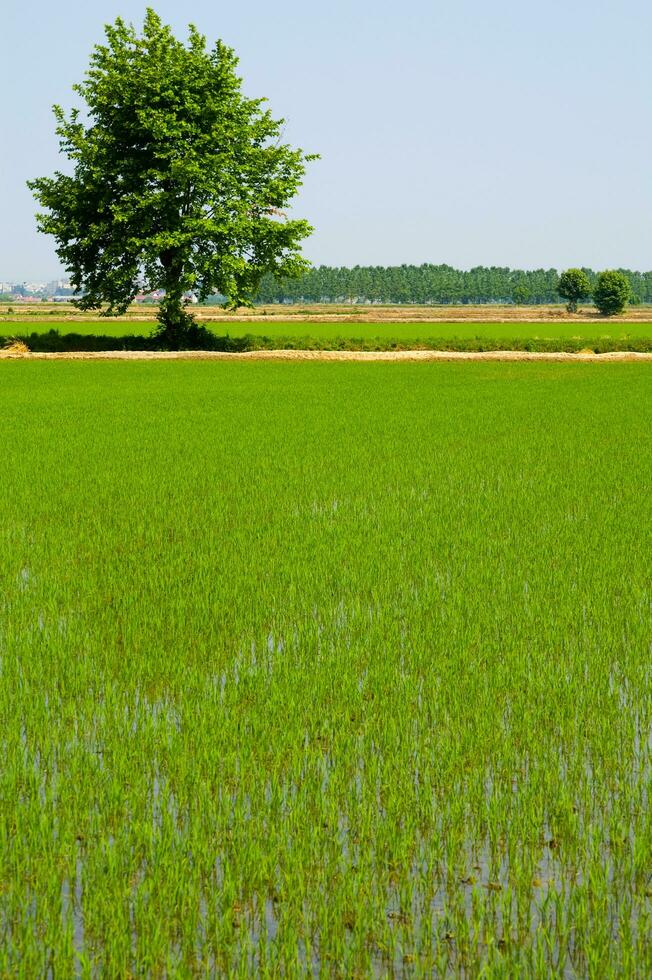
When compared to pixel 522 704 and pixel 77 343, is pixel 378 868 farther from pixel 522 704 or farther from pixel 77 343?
pixel 77 343

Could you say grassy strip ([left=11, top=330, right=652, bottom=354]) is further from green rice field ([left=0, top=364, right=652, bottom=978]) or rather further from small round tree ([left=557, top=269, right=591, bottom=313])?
small round tree ([left=557, top=269, right=591, bottom=313])

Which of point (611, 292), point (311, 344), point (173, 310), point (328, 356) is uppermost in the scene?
point (611, 292)

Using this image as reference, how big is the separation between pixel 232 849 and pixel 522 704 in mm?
2590

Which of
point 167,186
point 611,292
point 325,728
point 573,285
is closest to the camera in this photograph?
point 325,728

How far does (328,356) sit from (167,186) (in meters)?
9.87

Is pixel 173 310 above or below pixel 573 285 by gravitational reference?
below

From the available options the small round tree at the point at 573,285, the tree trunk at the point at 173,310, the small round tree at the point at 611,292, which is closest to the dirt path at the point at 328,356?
the tree trunk at the point at 173,310

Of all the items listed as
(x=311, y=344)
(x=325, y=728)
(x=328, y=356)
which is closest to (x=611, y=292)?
(x=311, y=344)

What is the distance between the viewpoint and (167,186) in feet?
150

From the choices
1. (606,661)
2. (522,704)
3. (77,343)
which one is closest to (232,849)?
(522,704)

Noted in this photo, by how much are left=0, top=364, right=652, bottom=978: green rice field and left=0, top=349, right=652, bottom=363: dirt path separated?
29.3m

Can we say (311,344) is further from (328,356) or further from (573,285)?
(573,285)

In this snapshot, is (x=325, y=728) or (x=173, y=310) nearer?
(x=325, y=728)

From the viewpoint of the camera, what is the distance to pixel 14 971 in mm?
4039
